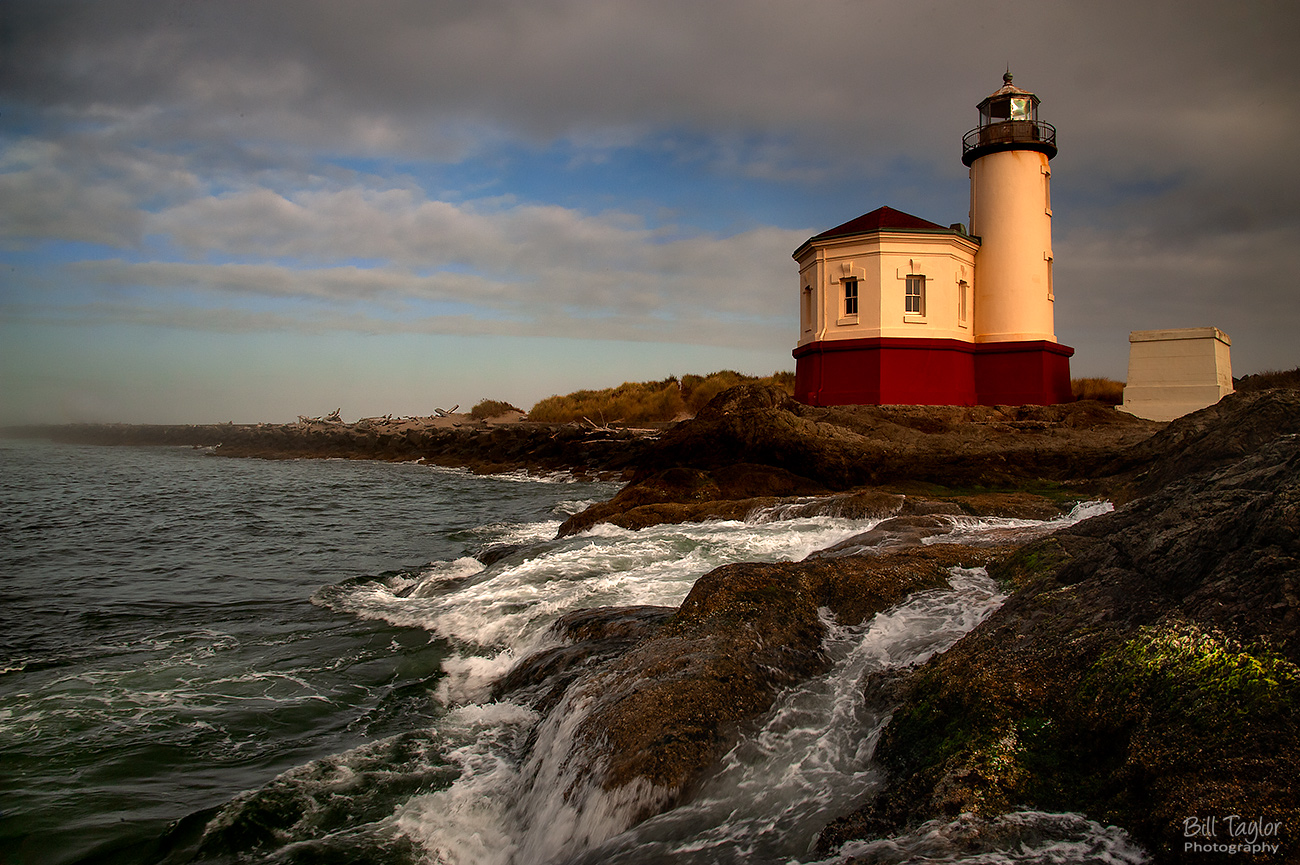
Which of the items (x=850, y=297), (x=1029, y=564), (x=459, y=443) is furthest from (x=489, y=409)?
(x=1029, y=564)

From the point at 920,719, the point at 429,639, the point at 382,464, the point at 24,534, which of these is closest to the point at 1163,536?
the point at 920,719

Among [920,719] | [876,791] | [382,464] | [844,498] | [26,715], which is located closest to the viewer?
[876,791]

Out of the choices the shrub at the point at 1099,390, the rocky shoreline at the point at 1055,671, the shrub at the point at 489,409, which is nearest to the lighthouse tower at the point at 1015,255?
the shrub at the point at 1099,390

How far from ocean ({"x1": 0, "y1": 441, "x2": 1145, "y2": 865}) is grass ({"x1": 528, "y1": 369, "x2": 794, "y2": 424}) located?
22.8 meters

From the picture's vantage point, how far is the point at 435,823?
11.3 feet

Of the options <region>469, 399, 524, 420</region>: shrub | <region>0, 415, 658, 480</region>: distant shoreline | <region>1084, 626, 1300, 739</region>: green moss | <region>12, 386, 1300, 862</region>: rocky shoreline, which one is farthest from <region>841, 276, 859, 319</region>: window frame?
<region>469, 399, 524, 420</region>: shrub

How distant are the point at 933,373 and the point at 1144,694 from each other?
55.7 ft

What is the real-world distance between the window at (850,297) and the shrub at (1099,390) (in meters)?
9.26

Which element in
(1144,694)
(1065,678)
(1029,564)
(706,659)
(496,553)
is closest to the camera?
(1144,694)

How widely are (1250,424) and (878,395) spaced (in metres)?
11.4

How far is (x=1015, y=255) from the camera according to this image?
18812 mm

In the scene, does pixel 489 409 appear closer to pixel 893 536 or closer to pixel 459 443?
pixel 459 443

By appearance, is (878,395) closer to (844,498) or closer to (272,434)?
(844,498)

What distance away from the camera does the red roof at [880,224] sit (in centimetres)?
1839
